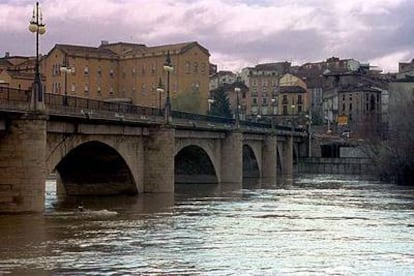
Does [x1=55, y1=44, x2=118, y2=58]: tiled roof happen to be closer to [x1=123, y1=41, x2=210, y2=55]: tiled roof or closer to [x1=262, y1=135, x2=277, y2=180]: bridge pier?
[x1=123, y1=41, x2=210, y2=55]: tiled roof

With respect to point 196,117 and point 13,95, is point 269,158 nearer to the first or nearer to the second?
point 196,117

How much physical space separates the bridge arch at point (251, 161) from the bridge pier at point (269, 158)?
899mm

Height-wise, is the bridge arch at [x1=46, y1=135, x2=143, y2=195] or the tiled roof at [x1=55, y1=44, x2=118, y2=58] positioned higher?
the tiled roof at [x1=55, y1=44, x2=118, y2=58]

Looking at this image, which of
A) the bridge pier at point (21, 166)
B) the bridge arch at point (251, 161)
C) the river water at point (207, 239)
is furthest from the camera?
the bridge arch at point (251, 161)

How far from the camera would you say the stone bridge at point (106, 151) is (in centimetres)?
4191

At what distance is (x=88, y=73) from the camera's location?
163750 mm

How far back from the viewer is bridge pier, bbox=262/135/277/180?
108 meters

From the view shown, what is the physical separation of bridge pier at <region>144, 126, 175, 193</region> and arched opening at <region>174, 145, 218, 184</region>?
21359mm

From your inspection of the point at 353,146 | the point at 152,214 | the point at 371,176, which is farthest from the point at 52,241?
the point at 353,146

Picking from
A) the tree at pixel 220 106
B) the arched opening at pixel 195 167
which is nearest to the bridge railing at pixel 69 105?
the arched opening at pixel 195 167

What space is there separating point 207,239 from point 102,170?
28.3m

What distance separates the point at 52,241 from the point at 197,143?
47.4m

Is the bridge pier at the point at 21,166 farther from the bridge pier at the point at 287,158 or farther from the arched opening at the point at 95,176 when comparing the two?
the bridge pier at the point at 287,158

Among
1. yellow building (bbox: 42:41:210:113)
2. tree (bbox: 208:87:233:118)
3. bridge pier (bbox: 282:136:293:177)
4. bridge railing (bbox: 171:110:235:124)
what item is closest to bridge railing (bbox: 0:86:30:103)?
bridge railing (bbox: 171:110:235:124)
